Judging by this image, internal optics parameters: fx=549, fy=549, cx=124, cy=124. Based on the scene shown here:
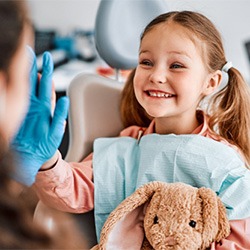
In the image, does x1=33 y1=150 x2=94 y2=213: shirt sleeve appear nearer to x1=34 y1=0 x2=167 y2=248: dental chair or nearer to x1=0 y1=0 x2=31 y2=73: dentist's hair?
x1=34 y1=0 x2=167 y2=248: dental chair

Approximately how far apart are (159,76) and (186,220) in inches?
13.9

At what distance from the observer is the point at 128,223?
1229mm

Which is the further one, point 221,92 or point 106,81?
point 106,81

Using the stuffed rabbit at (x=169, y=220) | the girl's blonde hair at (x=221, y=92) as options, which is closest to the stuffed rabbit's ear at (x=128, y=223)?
the stuffed rabbit at (x=169, y=220)

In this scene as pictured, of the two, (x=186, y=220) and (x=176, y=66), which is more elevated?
(x=176, y=66)

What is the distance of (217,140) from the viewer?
54.2 inches

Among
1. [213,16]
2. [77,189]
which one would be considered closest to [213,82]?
[77,189]

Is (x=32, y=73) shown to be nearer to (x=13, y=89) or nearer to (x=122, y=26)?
(x=13, y=89)

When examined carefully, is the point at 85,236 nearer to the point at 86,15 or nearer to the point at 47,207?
the point at 47,207

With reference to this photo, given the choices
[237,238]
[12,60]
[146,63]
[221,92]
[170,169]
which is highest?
[12,60]

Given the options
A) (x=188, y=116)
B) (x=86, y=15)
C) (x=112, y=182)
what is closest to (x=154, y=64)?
(x=188, y=116)

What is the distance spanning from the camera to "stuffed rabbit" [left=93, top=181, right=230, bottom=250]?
1.14 meters

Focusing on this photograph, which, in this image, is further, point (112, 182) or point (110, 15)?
point (110, 15)

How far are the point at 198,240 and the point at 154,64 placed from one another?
442mm
